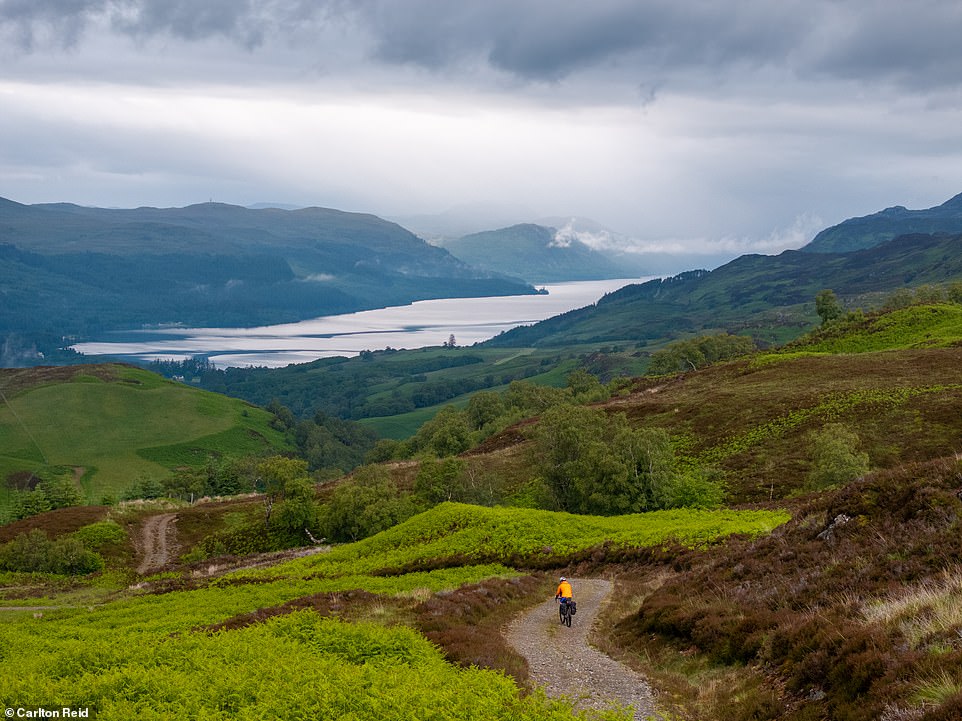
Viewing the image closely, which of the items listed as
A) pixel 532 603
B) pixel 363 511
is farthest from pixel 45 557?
pixel 532 603

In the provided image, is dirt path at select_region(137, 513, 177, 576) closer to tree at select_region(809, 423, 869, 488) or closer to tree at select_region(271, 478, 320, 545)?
tree at select_region(271, 478, 320, 545)

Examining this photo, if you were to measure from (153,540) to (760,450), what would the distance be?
67305 mm

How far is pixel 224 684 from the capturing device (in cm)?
1442

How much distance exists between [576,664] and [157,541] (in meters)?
71.7

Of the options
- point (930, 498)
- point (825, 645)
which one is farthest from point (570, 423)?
point (825, 645)

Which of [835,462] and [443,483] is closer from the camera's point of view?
[835,462]

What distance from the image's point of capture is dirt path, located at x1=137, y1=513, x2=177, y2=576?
71000mm

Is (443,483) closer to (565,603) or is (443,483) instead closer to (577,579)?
(577,579)

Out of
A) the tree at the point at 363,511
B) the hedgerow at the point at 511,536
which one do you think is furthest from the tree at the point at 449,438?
the hedgerow at the point at 511,536

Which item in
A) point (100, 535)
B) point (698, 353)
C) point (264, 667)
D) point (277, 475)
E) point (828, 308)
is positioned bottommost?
point (100, 535)

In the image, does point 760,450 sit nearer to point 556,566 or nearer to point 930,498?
point 556,566

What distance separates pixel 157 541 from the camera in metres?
78.9

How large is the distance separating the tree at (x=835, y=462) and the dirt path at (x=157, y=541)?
58853 millimetres

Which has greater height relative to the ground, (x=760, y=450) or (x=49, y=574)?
(x=760, y=450)
